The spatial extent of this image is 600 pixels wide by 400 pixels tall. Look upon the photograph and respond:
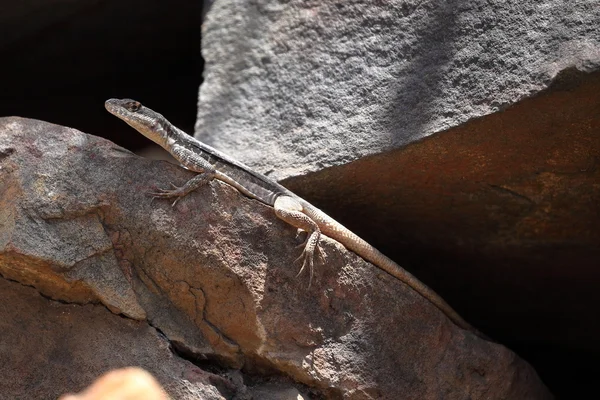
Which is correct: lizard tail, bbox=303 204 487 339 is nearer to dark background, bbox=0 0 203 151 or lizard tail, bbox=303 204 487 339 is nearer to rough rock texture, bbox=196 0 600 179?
rough rock texture, bbox=196 0 600 179

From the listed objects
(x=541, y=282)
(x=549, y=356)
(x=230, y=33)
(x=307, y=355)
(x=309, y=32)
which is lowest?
(x=549, y=356)

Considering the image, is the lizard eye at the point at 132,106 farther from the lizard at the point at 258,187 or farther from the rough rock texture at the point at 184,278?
the rough rock texture at the point at 184,278

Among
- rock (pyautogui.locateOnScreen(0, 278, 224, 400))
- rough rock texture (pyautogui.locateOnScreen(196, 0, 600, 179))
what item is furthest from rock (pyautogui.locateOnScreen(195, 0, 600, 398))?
rock (pyautogui.locateOnScreen(0, 278, 224, 400))

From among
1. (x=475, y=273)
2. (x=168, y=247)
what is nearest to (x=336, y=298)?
(x=168, y=247)

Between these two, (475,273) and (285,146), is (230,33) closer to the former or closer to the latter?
(285,146)

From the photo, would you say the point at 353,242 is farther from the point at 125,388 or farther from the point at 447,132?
the point at 125,388

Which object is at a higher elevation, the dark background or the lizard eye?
the lizard eye
